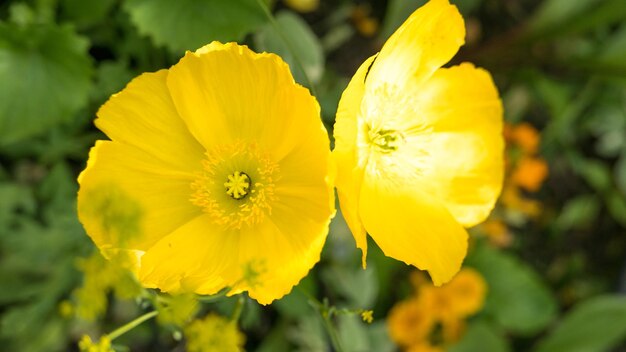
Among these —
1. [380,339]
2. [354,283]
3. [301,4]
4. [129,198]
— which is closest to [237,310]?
[129,198]

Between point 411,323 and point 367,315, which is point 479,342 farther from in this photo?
point 367,315

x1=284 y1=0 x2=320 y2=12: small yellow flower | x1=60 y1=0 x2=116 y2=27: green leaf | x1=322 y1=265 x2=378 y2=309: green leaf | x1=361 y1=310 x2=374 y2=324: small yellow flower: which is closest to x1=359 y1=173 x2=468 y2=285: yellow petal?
x1=361 y1=310 x2=374 y2=324: small yellow flower

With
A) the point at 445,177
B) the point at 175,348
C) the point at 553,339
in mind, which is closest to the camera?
the point at 445,177

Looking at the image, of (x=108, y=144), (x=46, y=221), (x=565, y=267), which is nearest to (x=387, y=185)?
(x=108, y=144)

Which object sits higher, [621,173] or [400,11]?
[400,11]

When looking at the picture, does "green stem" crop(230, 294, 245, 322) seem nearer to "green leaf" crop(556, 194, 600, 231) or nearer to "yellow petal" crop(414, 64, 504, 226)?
"yellow petal" crop(414, 64, 504, 226)

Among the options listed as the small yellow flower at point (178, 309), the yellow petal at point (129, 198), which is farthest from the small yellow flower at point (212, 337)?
the yellow petal at point (129, 198)

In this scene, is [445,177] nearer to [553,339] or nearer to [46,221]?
[46,221]
